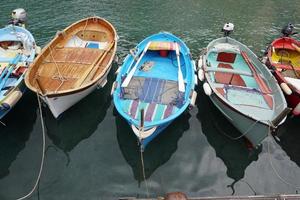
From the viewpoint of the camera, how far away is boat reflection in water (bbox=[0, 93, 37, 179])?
35.4 feet

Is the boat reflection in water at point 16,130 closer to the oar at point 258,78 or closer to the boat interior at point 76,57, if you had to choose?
the boat interior at point 76,57

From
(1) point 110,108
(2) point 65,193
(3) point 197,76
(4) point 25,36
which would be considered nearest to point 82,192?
(2) point 65,193

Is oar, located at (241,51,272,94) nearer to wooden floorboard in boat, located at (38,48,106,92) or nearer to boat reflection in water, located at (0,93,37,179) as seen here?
wooden floorboard in boat, located at (38,48,106,92)

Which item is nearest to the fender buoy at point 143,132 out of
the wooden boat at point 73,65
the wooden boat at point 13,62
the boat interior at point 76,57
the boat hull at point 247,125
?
the wooden boat at point 73,65

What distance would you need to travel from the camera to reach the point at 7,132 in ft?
38.8

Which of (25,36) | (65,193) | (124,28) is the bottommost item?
(65,193)

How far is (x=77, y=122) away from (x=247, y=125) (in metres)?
7.47

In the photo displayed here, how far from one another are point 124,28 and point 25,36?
7.73 metres

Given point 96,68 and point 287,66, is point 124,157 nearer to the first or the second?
point 96,68

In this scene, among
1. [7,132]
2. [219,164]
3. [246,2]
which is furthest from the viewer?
[246,2]

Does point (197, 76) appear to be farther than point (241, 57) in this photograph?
No

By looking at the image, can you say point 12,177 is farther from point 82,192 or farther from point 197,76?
point 197,76

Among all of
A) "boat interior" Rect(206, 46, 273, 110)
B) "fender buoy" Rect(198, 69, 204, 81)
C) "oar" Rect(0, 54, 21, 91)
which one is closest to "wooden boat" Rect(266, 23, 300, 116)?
"boat interior" Rect(206, 46, 273, 110)

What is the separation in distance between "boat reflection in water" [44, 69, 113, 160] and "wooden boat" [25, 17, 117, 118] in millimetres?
848
